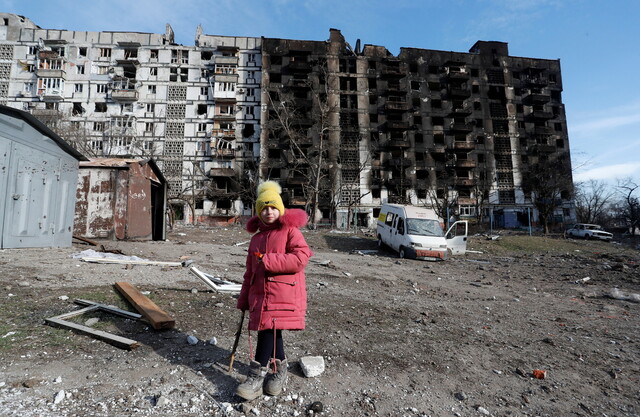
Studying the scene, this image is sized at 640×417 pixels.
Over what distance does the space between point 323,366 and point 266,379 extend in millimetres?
611

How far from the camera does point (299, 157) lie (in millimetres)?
41188

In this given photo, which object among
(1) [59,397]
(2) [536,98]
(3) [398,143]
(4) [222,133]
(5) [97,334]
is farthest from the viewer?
(2) [536,98]

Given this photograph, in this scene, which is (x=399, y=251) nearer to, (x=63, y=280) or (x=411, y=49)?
(x=63, y=280)

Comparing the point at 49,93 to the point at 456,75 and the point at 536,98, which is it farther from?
the point at 536,98

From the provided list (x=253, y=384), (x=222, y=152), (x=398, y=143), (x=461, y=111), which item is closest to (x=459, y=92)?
(x=461, y=111)

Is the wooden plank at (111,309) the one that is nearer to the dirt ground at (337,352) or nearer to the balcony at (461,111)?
the dirt ground at (337,352)

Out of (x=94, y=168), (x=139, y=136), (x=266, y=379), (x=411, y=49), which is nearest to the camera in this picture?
(x=266, y=379)

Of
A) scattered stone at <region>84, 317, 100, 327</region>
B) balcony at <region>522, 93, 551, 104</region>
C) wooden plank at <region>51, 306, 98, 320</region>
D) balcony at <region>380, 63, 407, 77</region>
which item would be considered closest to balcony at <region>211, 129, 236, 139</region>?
balcony at <region>380, 63, 407, 77</region>

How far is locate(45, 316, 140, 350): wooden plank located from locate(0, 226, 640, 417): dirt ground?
57 mm

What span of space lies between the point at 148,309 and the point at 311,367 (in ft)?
7.96

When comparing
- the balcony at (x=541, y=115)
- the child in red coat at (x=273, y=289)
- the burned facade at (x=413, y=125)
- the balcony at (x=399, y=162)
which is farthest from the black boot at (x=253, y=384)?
the balcony at (x=541, y=115)

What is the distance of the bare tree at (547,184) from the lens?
3365 cm

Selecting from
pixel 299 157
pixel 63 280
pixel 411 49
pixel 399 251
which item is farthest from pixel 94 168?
pixel 411 49

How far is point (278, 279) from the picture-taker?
2.50m
